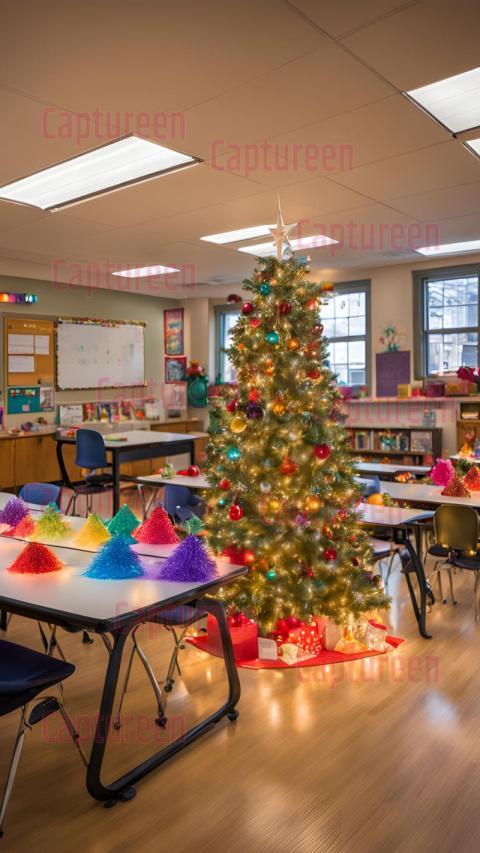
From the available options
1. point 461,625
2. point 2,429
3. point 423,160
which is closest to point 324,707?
point 461,625

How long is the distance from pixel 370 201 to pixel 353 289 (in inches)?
146

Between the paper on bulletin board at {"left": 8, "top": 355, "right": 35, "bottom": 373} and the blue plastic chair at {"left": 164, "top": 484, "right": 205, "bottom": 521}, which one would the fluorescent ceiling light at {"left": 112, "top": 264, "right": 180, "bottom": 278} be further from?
the blue plastic chair at {"left": 164, "top": 484, "right": 205, "bottom": 521}

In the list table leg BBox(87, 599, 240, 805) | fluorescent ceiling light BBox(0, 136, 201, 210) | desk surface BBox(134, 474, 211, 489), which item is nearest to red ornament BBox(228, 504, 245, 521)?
table leg BBox(87, 599, 240, 805)

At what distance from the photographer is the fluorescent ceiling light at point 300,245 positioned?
670 centimetres

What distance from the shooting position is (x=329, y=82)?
126 inches

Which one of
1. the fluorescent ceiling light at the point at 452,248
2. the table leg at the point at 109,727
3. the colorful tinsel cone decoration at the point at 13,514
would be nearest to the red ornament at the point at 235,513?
the table leg at the point at 109,727

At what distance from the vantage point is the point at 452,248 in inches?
289

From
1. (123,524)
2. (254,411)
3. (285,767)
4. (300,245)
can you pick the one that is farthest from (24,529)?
(300,245)

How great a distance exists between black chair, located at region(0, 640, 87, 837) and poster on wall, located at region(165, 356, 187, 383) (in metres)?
8.40

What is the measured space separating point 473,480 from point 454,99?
2.66m

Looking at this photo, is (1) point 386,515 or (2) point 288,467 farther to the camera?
(1) point 386,515

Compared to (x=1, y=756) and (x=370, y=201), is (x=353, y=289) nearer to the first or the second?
(x=370, y=201)

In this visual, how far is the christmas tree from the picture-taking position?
3.60 m

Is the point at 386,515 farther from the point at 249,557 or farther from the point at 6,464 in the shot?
the point at 6,464
